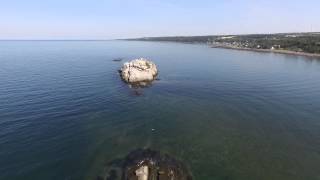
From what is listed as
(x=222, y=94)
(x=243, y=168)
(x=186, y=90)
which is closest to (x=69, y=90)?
(x=186, y=90)

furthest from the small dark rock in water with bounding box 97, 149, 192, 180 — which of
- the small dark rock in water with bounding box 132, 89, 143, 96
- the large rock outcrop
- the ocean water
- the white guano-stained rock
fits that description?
the large rock outcrop

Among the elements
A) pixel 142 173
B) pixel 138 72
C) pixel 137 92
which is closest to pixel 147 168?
pixel 142 173

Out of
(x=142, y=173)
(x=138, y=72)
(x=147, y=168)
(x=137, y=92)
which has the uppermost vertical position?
(x=138, y=72)

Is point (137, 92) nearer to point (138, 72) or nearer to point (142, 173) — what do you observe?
point (138, 72)

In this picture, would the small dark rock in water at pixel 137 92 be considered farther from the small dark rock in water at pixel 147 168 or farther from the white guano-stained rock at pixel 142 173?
the white guano-stained rock at pixel 142 173

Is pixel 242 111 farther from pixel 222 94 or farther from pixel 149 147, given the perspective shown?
pixel 149 147

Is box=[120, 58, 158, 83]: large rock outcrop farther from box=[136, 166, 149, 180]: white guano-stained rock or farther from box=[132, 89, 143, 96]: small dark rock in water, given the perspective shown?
box=[136, 166, 149, 180]: white guano-stained rock
